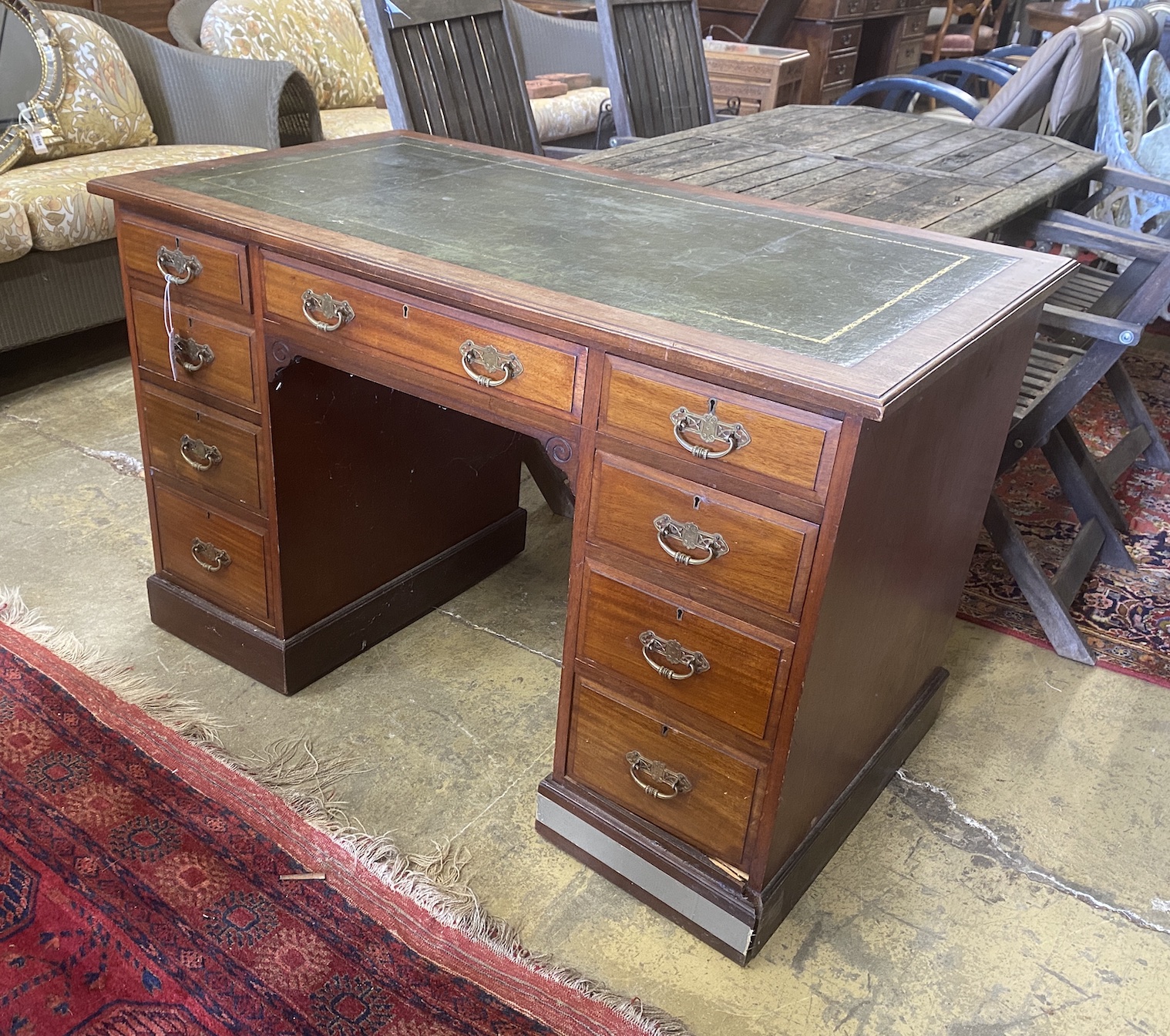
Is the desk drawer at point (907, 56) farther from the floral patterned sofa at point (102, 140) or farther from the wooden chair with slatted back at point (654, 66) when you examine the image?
the floral patterned sofa at point (102, 140)

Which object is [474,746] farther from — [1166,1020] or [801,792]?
[1166,1020]

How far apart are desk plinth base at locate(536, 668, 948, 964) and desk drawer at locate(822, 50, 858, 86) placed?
17.7 feet

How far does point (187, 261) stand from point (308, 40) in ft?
9.43

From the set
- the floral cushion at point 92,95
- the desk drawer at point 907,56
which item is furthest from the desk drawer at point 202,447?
the desk drawer at point 907,56

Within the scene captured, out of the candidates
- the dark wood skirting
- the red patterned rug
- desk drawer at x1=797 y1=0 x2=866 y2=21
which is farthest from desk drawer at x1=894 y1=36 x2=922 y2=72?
the dark wood skirting

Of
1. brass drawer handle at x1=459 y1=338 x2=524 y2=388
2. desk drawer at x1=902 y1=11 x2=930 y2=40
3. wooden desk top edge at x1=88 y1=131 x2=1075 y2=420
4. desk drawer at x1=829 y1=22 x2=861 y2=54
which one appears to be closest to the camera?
wooden desk top edge at x1=88 y1=131 x2=1075 y2=420

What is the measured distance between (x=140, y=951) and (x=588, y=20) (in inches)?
192

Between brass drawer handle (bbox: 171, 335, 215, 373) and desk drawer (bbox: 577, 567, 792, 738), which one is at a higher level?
brass drawer handle (bbox: 171, 335, 215, 373)

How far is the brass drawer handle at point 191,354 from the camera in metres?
1.59

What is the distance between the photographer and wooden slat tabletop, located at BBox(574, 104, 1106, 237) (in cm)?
194

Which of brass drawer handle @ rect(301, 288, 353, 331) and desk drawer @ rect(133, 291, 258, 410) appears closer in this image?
brass drawer handle @ rect(301, 288, 353, 331)

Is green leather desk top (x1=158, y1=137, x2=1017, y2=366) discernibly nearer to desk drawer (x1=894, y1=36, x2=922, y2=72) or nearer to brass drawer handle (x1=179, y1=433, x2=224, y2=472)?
brass drawer handle (x1=179, y1=433, x2=224, y2=472)

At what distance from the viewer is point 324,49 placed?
13.2ft

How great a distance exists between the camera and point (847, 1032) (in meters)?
1.30
